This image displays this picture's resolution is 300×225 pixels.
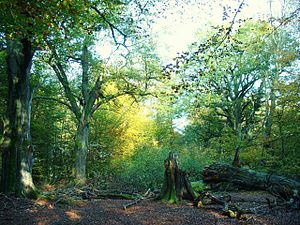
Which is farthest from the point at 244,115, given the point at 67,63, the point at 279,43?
the point at 67,63

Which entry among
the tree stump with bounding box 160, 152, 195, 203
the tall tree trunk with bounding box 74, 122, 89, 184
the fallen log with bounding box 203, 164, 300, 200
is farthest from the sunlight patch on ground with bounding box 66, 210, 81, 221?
the tall tree trunk with bounding box 74, 122, 89, 184

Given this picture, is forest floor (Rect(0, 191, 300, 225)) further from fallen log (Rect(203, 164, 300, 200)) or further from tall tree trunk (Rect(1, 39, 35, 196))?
fallen log (Rect(203, 164, 300, 200))

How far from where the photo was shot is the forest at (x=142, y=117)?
591cm

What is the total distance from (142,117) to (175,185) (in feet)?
52.1

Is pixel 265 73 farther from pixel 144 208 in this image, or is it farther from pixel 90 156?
pixel 144 208

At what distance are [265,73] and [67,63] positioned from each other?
13.3 metres

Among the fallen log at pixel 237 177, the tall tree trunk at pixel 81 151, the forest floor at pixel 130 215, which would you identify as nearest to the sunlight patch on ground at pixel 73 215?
the forest floor at pixel 130 215

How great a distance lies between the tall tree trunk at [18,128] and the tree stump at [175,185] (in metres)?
4.08

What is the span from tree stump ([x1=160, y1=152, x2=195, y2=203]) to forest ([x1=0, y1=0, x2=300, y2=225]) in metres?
0.04

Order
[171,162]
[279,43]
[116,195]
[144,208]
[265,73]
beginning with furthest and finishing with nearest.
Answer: [265,73] → [279,43] → [116,195] → [171,162] → [144,208]

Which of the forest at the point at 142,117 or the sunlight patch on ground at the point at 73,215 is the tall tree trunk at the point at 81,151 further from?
the sunlight patch on ground at the point at 73,215

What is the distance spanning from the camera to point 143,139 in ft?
78.4

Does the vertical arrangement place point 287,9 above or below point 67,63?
above

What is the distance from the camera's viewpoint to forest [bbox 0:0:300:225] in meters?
5.91
